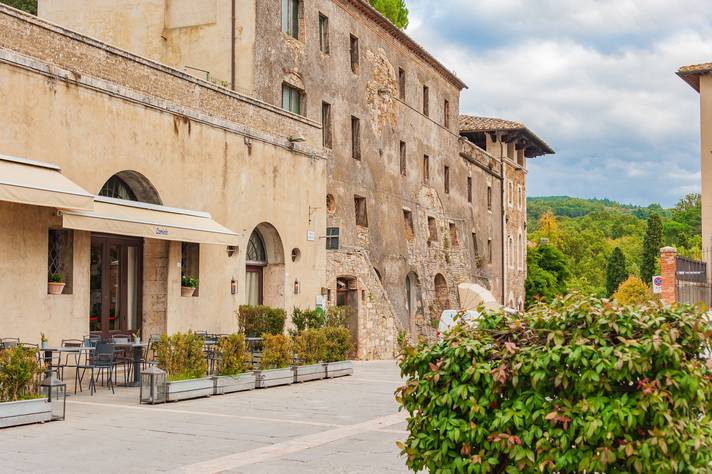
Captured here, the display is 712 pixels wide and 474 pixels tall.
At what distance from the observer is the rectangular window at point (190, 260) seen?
19.7m

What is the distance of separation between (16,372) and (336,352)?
29.1ft

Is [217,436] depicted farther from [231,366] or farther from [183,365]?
[231,366]

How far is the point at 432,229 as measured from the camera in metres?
38.2

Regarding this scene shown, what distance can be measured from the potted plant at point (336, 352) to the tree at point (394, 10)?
84.0 feet

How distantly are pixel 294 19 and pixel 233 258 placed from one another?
9528mm

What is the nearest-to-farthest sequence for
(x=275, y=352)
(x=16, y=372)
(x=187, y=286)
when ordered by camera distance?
(x=16, y=372)
(x=275, y=352)
(x=187, y=286)

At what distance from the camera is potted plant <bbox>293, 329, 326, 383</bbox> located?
1773 cm

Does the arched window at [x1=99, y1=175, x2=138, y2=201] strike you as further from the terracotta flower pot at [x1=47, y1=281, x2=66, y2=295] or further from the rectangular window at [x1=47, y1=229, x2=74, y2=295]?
the terracotta flower pot at [x1=47, y1=281, x2=66, y2=295]

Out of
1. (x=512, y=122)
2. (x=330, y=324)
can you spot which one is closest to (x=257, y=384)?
(x=330, y=324)

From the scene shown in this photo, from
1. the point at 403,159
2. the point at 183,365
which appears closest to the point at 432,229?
the point at 403,159

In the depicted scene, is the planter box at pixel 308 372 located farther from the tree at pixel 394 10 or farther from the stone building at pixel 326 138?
the tree at pixel 394 10

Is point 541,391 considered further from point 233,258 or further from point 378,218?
point 378,218

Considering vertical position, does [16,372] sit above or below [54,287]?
below

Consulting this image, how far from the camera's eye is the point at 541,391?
5.71 meters
